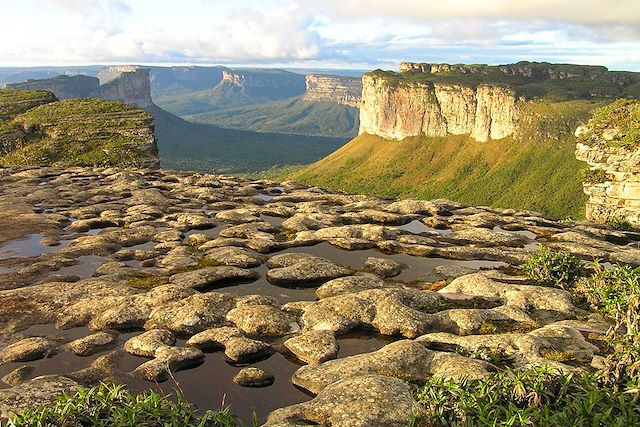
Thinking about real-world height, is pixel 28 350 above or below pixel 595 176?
below

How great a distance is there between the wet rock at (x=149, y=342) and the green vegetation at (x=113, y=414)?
7826 millimetres

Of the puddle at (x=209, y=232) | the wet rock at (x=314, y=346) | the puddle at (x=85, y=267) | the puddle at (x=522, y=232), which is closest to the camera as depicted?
the wet rock at (x=314, y=346)

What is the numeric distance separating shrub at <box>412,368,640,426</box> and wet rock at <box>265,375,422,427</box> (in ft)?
3.31

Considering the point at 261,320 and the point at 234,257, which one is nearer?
the point at 261,320

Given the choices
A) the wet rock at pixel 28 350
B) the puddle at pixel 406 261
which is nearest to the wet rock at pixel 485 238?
the puddle at pixel 406 261

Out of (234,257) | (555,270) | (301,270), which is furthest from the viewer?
(234,257)

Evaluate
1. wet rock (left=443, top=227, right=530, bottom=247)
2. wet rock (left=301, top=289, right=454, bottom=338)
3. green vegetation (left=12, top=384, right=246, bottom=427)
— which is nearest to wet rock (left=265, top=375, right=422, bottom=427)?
green vegetation (left=12, top=384, right=246, bottom=427)

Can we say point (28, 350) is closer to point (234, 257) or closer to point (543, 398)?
point (234, 257)

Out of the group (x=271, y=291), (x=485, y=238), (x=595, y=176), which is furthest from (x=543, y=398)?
(x=595, y=176)

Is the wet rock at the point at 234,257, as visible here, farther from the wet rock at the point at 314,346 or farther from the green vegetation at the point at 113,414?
the green vegetation at the point at 113,414

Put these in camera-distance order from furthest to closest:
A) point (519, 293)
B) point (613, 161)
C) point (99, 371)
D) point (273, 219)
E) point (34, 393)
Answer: point (613, 161) < point (273, 219) < point (519, 293) < point (99, 371) < point (34, 393)

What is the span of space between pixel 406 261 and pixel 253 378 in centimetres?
1997

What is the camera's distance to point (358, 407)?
1767cm

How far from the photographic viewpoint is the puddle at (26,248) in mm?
38469
